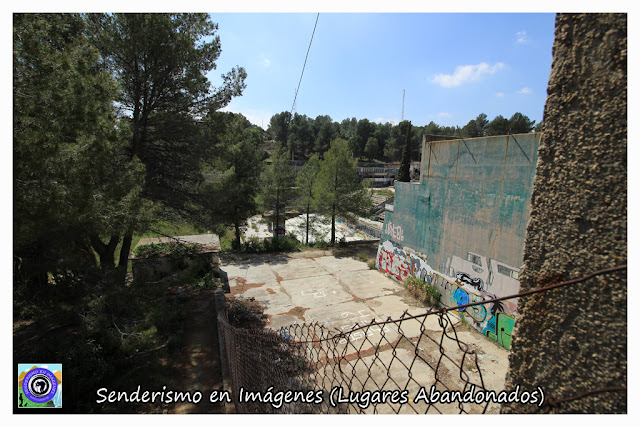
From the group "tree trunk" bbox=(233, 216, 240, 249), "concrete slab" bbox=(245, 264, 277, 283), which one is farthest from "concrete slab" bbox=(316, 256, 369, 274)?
"tree trunk" bbox=(233, 216, 240, 249)

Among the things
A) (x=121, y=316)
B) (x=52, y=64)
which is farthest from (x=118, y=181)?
(x=121, y=316)

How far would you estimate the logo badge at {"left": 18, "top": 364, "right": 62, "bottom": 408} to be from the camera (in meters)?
4.30

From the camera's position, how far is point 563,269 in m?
1.16

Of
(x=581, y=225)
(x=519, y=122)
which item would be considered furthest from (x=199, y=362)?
(x=519, y=122)

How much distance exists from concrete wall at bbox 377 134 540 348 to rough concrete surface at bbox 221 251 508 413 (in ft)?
3.73

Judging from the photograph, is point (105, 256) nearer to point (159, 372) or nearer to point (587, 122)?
point (159, 372)

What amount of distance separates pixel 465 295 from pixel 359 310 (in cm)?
344

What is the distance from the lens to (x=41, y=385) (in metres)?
4.45

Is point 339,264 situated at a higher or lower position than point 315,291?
higher

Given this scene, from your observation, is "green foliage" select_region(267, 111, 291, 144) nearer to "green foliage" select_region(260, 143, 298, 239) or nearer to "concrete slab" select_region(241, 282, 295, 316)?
"green foliage" select_region(260, 143, 298, 239)

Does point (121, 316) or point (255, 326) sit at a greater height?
point (121, 316)

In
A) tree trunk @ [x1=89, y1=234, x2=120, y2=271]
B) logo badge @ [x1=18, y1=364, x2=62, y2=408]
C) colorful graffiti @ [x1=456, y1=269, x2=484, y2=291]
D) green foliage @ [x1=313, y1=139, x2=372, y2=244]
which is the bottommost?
logo badge @ [x1=18, y1=364, x2=62, y2=408]

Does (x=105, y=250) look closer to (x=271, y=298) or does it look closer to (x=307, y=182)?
(x=271, y=298)

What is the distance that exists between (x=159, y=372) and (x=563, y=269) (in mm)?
7178
